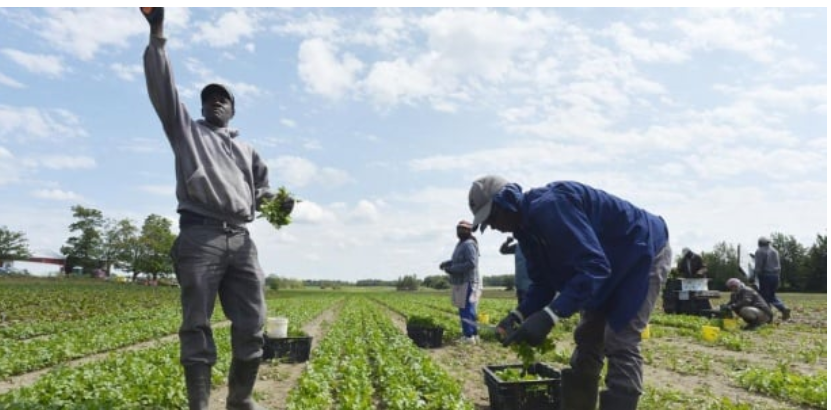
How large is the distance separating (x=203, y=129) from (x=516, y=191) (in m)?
2.49

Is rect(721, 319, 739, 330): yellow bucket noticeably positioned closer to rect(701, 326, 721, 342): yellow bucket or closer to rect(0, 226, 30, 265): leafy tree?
rect(701, 326, 721, 342): yellow bucket

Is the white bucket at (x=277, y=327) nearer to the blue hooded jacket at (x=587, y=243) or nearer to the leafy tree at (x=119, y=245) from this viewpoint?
the blue hooded jacket at (x=587, y=243)

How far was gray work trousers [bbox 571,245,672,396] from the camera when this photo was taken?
3.41m

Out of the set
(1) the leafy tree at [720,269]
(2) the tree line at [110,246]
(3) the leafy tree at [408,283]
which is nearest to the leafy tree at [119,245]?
(2) the tree line at [110,246]

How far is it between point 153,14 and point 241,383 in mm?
2800

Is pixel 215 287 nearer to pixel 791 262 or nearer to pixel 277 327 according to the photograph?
pixel 277 327

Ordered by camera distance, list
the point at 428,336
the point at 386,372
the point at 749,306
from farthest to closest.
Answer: the point at 749,306, the point at 428,336, the point at 386,372

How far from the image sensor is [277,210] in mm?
5215

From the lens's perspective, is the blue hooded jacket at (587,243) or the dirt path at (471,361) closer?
the blue hooded jacket at (587,243)

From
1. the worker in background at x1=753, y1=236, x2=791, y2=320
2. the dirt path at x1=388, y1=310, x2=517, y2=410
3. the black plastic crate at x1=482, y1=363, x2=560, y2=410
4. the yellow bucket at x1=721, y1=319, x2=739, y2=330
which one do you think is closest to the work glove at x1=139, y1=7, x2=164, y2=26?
the black plastic crate at x1=482, y1=363, x2=560, y2=410

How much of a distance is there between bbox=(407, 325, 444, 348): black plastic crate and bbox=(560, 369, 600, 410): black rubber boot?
21.0 ft

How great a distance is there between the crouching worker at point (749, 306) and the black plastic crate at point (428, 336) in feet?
25.6

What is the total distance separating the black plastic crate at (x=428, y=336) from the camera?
33.9 feet

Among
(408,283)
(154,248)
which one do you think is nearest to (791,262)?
(408,283)
